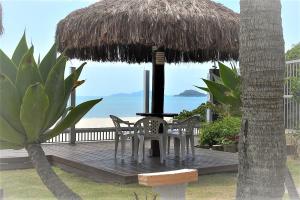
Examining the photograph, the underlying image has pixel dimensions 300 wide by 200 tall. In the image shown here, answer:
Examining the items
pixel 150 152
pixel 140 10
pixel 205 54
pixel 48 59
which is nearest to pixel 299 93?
pixel 205 54

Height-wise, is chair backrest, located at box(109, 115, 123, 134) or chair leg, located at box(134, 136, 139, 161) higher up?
chair backrest, located at box(109, 115, 123, 134)

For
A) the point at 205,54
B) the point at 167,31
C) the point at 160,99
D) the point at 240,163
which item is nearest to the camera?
the point at 240,163

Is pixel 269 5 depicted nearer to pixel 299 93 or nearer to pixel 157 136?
pixel 157 136

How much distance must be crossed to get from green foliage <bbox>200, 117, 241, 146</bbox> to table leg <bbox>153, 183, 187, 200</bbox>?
7.00 metres

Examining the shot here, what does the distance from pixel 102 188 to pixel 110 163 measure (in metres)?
1.32

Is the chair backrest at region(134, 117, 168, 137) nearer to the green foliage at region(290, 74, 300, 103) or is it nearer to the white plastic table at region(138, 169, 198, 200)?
the green foliage at region(290, 74, 300, 103)

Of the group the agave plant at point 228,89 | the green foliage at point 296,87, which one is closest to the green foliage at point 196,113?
the green foliage at point 296,87

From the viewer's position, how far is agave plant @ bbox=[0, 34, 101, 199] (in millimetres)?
2852

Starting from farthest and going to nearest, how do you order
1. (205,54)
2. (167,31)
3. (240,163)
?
(205,54), (167,31), (240,163)

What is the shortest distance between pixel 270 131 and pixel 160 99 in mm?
5490

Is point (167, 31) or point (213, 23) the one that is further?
point (213, 23)

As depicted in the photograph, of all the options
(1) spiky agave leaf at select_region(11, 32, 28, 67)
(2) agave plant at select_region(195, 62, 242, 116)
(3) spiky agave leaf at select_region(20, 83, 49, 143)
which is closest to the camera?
(3) spiky agave leaf at select_region(20, 83, 49, 143)

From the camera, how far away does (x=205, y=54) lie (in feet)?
33.1

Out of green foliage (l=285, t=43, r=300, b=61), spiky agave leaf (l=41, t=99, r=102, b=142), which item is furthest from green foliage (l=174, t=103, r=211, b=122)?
spiky agave leaf (l=41, t=99, r=102, b=142)
